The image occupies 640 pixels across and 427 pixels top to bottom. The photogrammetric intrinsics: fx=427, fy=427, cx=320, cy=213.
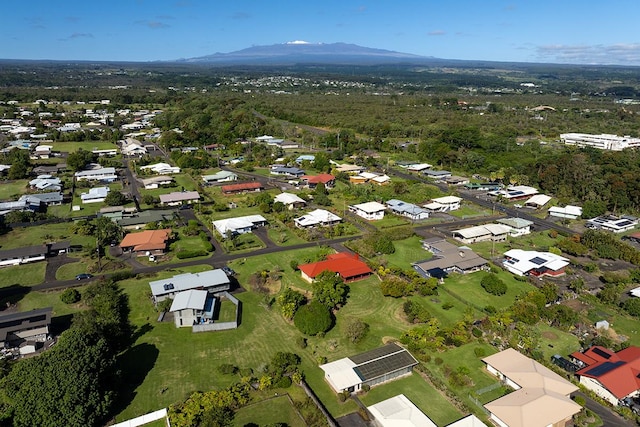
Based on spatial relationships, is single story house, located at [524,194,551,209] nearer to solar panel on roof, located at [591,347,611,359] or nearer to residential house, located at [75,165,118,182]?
solar panel on roof, located at [591,347,611,359]

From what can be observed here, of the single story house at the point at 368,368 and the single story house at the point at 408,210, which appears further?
the single story house at the point at 408,210

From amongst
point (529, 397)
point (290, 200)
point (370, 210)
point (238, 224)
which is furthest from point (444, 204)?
point (529, 397)

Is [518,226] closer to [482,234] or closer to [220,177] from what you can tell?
[482,234]

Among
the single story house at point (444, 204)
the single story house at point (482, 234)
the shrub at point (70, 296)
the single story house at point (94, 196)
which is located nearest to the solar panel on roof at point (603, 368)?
the single story house at point (482, 234)

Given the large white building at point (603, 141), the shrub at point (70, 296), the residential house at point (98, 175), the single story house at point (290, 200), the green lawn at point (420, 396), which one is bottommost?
the green lawn at point (420, 396)

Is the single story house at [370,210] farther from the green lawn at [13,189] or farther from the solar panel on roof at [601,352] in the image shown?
the green lawn at [13,189]

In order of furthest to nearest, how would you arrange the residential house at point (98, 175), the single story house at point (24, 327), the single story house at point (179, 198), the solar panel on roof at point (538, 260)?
1. the residential house at point (98, 175)
2. the single story house at point (179, 198)
3. the solar panel on roof at point (538, 260)
4. the single story house at point (24, 327)
